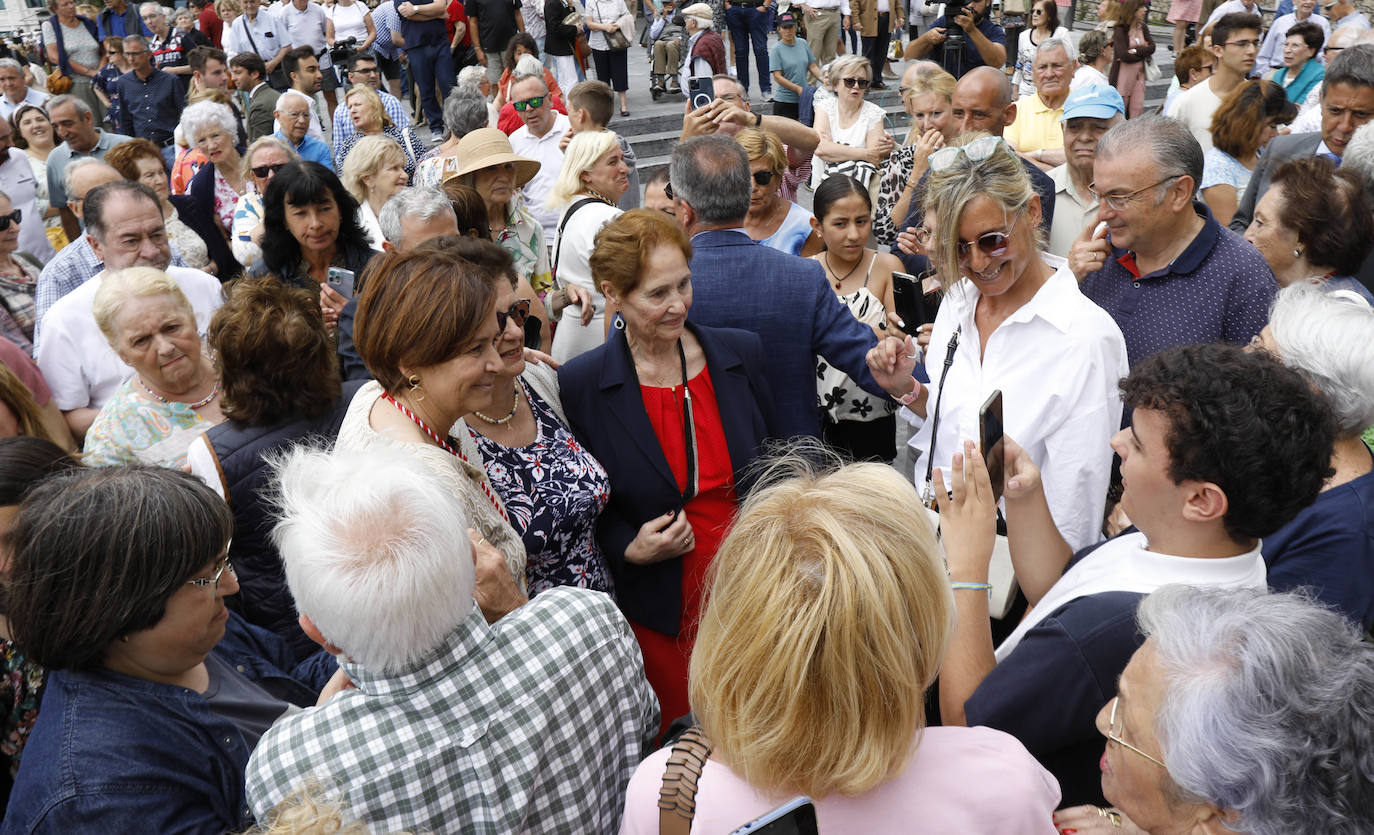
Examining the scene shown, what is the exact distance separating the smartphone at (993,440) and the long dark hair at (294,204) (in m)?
3.23

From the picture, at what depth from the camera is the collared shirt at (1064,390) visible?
2.64 m

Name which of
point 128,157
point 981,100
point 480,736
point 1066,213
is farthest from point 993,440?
point 128,157

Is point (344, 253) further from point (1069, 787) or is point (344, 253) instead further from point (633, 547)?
point (1069, 787)

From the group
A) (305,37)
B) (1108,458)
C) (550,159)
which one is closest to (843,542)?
(1108,458)

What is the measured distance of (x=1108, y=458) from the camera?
2666 millimetres

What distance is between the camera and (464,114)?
22.7ft

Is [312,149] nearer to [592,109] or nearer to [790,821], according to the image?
[592,109]

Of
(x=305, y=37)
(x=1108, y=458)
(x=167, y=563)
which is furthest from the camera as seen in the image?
(x=305, y=37)

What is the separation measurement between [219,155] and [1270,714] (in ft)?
21.0

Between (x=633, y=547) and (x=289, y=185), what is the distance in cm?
252

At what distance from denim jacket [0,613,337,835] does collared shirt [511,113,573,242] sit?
186 inches

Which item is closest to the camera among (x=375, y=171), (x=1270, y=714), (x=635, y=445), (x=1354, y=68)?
(x=1270, y=714)

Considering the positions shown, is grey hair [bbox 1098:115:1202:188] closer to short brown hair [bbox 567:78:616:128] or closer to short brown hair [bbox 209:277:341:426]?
short brown hair [bbox 209:277:341:426]

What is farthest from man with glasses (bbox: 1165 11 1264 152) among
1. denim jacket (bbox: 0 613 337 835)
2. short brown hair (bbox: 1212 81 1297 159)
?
denim jacket (bbox: 0 613 337 835)
